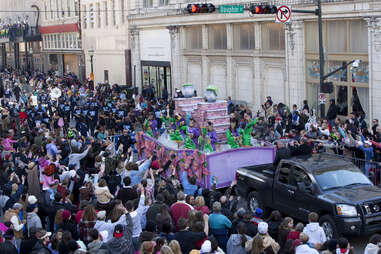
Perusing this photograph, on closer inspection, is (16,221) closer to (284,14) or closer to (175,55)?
(284,14)

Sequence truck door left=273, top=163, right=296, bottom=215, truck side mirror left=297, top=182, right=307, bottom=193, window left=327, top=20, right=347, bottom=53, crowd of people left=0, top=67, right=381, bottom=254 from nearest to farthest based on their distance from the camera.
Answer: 1. crowd of people left=0, top=67, right=381, bottom=254
2. truck side mirror left=297, top=182, right=307, bottom=193
3. truck door left=273, top=163, right=296, bottom=215
4. window left=327, top=20, right=347, bottom=53

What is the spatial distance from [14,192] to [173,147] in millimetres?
5945

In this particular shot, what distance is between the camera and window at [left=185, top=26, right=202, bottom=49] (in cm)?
3491

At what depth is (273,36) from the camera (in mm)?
28109

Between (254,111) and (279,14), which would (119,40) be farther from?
(279,14)

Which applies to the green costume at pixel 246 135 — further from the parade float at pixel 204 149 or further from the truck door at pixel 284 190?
the truck door at pixel 284 190

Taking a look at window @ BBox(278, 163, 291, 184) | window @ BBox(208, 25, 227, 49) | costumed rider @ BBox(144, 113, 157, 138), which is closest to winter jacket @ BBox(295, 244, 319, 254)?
window @ BBox(278, 163, 291, 184)

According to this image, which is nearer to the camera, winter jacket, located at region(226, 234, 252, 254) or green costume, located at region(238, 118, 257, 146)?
winter jacket, located at region(226, 234, 252, 254)

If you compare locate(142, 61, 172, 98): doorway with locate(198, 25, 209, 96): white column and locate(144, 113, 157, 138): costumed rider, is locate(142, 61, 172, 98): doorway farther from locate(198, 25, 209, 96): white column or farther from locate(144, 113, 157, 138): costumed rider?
locate(144, 113, 157, 138): costumed rider

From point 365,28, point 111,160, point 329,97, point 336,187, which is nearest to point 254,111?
point 329,97

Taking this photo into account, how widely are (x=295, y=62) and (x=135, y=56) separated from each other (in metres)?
18.8

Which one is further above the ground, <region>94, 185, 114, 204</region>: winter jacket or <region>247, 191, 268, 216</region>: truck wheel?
<region>94, 185, 114, 204</region>: winter jacket

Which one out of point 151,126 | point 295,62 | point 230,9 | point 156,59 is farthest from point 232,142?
point 156,59

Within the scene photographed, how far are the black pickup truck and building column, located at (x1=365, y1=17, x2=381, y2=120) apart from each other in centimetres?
929
